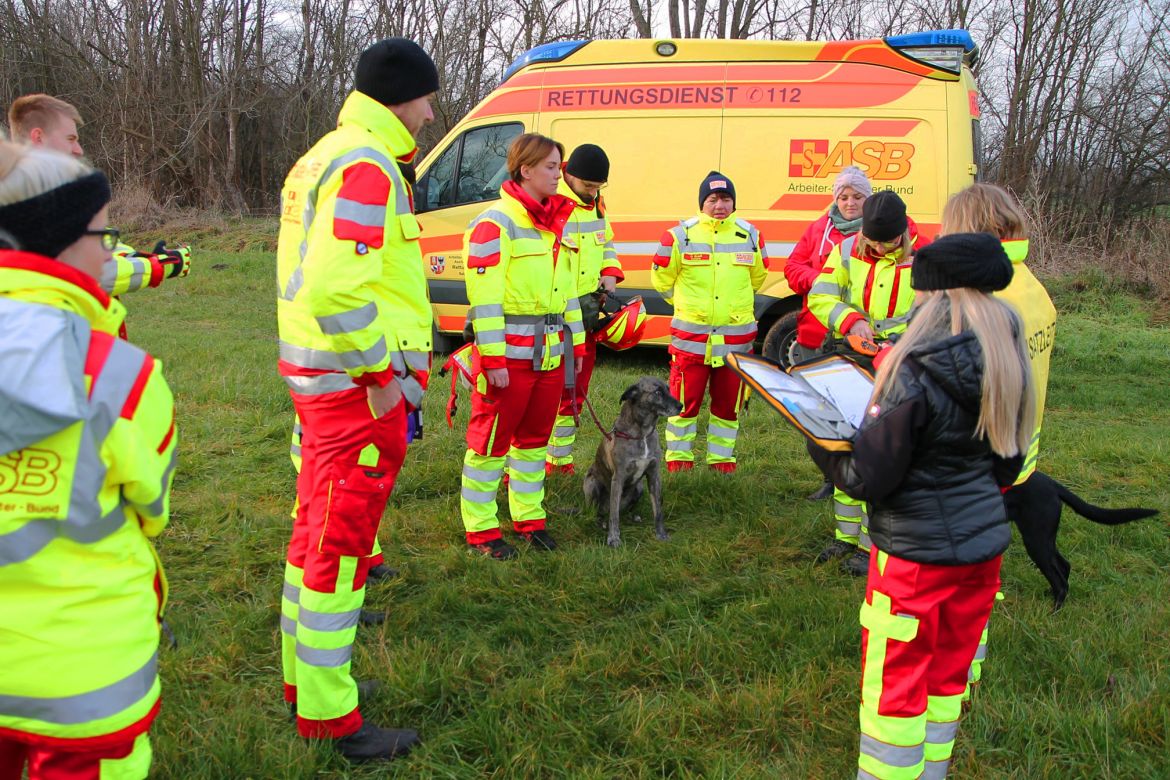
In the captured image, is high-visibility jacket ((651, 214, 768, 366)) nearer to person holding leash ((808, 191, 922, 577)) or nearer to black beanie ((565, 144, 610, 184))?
black beanie ((565, 144, 610, 184))

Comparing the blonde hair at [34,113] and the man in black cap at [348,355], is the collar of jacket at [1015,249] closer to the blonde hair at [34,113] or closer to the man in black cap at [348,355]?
the man in black cap at [348,355]

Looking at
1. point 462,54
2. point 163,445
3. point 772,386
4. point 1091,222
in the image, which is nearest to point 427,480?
point 772,386

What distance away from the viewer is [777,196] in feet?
29.1

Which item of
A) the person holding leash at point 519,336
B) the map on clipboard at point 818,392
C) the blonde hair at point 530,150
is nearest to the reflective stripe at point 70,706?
the map on clipboard at point 818,392

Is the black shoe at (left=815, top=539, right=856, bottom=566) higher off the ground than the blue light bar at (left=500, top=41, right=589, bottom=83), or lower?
lower

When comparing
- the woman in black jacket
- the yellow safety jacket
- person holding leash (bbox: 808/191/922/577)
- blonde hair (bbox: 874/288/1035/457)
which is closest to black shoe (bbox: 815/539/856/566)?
person holding leash (bbox: 808/191/922/577)

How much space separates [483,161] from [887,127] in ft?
14.5

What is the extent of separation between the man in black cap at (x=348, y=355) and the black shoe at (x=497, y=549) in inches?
66.6

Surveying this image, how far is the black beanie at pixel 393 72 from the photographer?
113 inches

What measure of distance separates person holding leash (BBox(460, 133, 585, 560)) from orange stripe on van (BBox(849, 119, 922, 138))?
505cm

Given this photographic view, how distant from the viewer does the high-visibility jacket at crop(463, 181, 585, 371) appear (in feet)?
14.7

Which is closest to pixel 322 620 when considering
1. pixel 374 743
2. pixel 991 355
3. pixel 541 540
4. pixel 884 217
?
pixel 374 743

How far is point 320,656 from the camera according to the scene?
9.20 ft

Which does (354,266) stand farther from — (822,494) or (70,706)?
(822,494)
